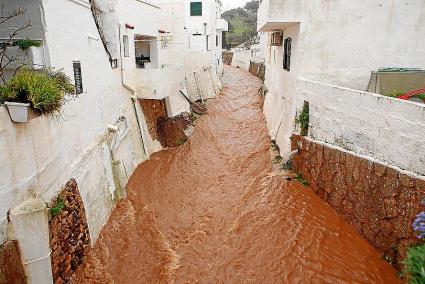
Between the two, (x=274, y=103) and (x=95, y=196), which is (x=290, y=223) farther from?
(x=274, y=103)

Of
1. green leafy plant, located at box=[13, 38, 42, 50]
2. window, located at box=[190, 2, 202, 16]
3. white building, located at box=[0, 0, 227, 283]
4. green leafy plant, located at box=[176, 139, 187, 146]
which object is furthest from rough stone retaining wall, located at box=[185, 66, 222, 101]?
green leafy plant, located at box=[13, 38, 42, 50]

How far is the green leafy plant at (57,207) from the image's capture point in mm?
6766

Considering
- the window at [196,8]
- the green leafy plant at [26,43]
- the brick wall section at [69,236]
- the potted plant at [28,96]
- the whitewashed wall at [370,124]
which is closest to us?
the potted plant at [28,96]

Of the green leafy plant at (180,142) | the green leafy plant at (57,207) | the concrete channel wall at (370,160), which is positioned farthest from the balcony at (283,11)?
Answer: the green leafy plant at (57,207)

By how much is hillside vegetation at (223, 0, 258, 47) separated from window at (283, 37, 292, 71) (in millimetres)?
47268

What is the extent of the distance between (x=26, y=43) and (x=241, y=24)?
67.3 meters

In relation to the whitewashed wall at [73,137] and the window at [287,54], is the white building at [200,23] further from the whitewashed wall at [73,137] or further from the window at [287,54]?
the whitewashed wall at [73,137]

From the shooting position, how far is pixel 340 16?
11.9m

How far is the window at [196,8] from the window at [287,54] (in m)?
20.4

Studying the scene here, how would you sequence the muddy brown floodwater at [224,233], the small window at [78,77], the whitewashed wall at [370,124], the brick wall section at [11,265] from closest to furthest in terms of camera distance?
the brick wall section at [11,265]
the whitewashed wall at [370,124]
the muddy brown floodwater at [224,233]
the small window at [78,77]

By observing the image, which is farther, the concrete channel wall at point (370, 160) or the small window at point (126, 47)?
the small window at point (126, 47)

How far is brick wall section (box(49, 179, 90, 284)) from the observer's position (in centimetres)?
676

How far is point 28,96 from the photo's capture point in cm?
604

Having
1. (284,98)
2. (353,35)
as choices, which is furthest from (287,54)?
(353,35)
